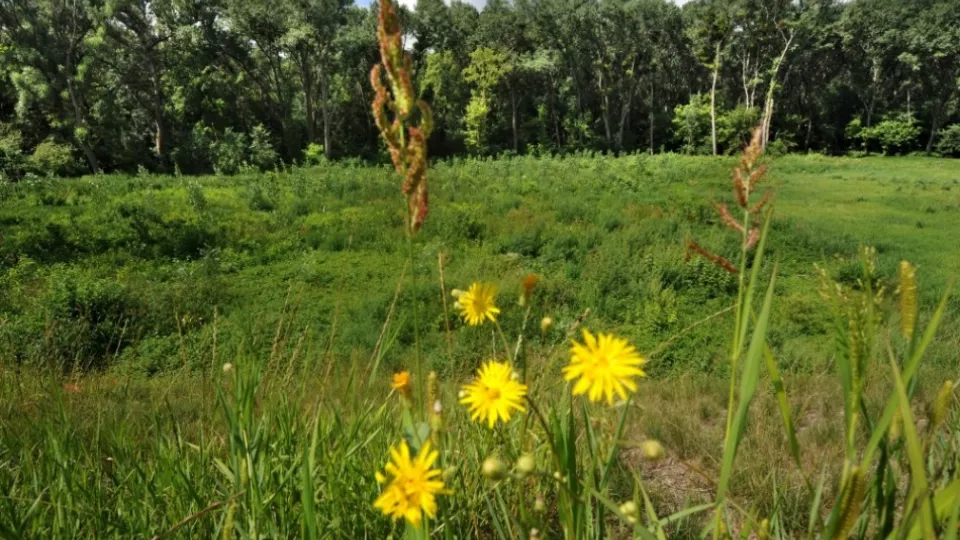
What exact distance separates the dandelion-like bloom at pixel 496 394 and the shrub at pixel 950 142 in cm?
3865

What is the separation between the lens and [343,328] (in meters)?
6.29

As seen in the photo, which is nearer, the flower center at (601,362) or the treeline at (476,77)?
the flower center at (601,362)

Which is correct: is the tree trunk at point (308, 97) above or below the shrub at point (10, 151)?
above

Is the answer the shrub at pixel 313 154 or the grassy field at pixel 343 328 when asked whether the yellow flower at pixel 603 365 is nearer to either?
the grassy field at pixel 343 328

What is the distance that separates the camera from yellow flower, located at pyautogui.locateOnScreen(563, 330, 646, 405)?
2.02ft

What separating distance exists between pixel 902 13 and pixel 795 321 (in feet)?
118

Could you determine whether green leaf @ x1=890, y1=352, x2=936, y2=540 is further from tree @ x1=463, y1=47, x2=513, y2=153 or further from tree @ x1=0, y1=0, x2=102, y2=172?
tree @ x1=463, y1=47, x2=513, y2=153

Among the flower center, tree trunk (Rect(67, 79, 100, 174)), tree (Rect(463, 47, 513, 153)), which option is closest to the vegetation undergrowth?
the flower center

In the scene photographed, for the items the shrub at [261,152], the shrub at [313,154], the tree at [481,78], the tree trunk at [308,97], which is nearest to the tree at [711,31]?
the tree at [481,78]

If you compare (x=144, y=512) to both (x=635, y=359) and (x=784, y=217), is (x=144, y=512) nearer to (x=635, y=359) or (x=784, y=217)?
(x=635, y=359)

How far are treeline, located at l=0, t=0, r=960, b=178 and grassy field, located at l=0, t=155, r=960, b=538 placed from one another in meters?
11.5

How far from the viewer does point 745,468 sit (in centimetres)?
242

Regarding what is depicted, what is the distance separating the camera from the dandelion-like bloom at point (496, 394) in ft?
2.19

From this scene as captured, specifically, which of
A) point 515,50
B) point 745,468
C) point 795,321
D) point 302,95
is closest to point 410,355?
point 745,468
